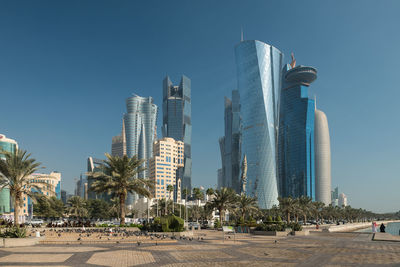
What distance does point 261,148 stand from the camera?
7776 inches

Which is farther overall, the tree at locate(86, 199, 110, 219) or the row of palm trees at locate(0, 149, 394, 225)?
the tree at locate(86, 199, 110, 219)

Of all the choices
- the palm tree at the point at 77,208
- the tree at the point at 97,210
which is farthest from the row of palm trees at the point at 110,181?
the tree at the point at 97,210

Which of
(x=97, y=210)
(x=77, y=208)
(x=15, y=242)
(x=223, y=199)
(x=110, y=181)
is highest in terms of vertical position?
(x=110, y=181)

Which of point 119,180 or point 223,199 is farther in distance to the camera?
point 223,199

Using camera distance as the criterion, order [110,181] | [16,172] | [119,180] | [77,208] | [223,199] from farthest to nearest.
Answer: [77,208] < [223,199] < [119,180] < [110,181] < [16,172]

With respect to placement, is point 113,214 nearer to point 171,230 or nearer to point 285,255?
point 171,230

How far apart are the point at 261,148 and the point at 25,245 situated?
592 ft

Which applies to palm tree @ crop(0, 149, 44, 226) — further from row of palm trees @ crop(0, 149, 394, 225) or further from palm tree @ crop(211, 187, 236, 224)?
palm tree @ crop(211, 187, 236, 224)

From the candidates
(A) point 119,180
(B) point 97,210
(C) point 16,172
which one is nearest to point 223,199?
(A) point 119,180

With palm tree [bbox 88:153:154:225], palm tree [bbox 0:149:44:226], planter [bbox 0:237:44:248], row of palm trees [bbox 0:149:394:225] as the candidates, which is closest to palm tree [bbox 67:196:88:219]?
row of palm trees [bbox 0:149:394:225]

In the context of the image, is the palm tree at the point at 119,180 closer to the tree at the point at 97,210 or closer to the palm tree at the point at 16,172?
the palm tree at the point at 16,172

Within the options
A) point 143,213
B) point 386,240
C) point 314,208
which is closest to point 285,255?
point 386,240

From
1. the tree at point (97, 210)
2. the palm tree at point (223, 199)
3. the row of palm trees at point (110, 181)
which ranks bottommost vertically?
the tree at point (97, 210)

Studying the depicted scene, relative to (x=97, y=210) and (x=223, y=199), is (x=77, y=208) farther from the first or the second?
(x=223, y=199)
